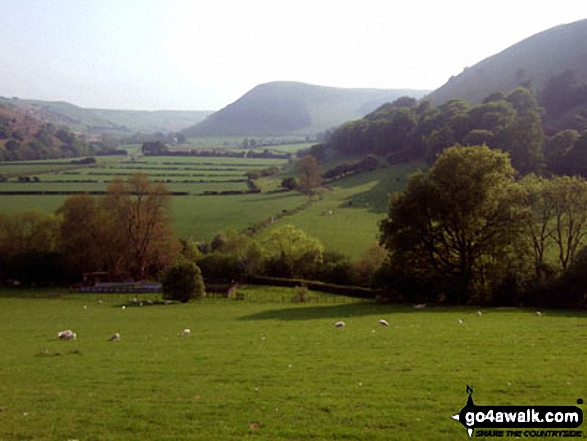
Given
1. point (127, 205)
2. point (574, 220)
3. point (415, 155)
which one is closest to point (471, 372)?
point (574, 220)

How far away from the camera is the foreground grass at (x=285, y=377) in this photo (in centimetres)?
1288

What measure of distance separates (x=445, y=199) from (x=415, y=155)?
10166cm

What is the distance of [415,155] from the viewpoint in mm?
139000

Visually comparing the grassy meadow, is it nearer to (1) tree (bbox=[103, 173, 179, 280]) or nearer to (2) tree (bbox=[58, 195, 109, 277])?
(1) tree (bbox=[103, 173, 179, 280])

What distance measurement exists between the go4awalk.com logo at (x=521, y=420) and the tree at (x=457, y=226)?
29470 mm

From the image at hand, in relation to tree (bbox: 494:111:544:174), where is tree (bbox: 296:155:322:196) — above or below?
below

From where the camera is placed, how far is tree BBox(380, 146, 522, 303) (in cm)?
4075

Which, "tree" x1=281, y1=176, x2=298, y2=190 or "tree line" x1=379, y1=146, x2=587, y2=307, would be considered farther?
"tree" x1=281, y1=176, x2=298, y2=190

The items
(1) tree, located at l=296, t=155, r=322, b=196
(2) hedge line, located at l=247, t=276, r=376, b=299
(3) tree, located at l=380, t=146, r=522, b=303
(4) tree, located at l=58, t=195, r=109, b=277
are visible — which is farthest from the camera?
(1) tree, located at l=296, t=155, r=322, b=196

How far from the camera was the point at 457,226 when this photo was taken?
41.8 meters

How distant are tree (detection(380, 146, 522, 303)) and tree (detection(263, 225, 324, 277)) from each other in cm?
2381

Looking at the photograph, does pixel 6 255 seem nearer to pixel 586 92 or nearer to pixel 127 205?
pixel 127 205

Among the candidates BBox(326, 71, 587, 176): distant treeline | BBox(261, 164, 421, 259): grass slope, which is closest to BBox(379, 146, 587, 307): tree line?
BBox(261, 164, 421, 259): grass slope

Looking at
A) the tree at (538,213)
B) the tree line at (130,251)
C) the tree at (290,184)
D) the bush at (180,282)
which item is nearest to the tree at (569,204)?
the tree at (538,213)
